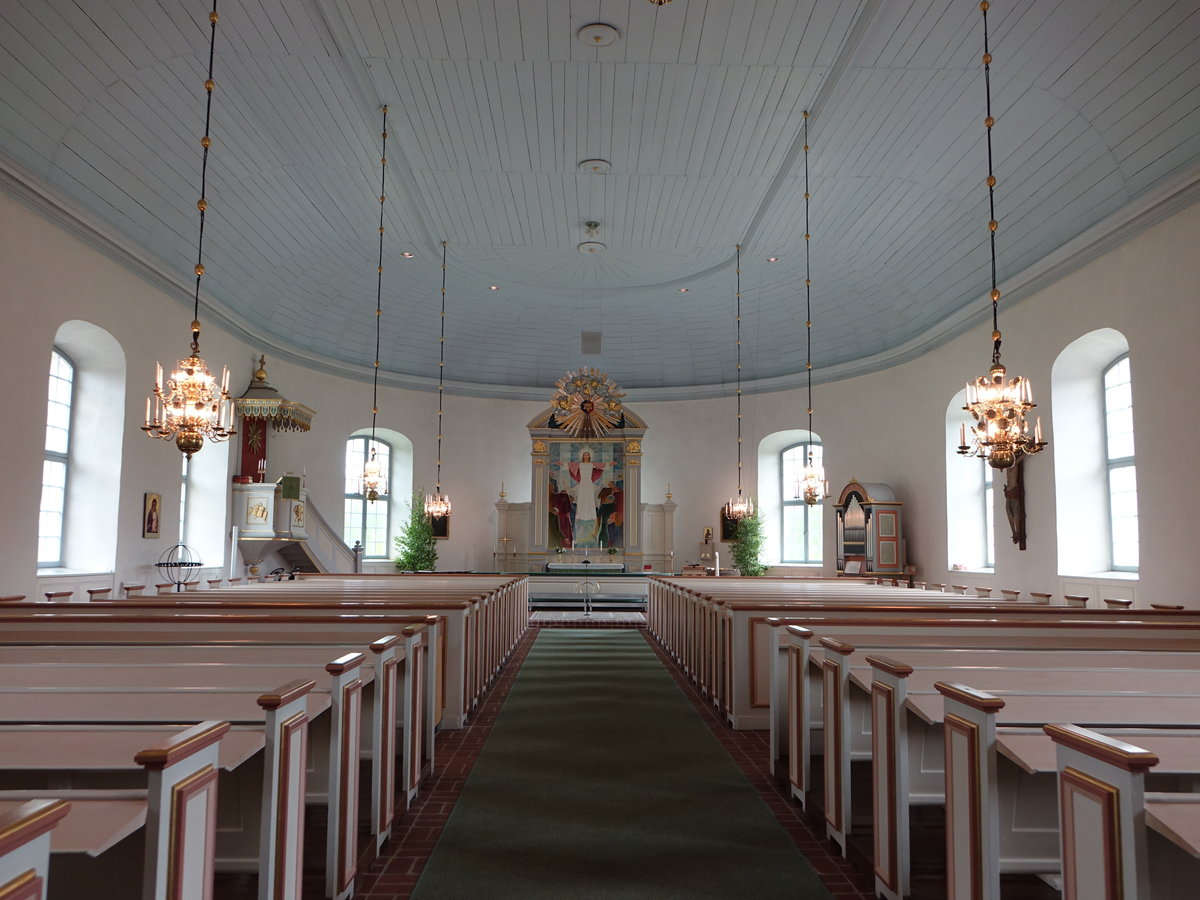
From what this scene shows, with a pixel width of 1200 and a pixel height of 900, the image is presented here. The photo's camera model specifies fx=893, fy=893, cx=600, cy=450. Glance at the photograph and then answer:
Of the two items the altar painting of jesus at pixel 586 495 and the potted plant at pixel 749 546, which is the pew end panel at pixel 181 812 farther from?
the altar painting of jesus at pixel 586 495

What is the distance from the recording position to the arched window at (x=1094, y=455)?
33.0 feet

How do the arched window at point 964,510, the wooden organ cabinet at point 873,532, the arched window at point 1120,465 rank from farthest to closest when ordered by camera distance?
1. the wooden organ cabinet at point 873,532
2. the arched window at point 964,510
3. the arched window at point 1120,465

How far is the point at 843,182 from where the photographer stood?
11.0 metres

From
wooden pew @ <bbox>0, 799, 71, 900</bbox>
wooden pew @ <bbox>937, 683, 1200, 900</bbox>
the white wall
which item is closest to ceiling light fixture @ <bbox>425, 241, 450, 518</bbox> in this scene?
the white wall

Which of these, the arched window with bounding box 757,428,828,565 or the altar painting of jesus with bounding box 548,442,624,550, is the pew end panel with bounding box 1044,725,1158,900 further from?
the altar painting of jesus with bounding box 548,442,624,550

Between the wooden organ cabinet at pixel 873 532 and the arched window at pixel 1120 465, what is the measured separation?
169 inches

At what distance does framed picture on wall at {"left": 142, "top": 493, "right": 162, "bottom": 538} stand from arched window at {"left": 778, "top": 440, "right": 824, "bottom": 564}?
1169 centimetres

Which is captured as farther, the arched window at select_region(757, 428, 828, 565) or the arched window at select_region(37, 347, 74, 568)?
the arched window at select_region(757, 428, 828, 565)

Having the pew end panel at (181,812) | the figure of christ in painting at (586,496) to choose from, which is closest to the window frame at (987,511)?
the figure of christ in painting at (586,496)

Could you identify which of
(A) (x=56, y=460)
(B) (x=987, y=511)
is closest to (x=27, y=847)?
(A) (x=56, y=460)

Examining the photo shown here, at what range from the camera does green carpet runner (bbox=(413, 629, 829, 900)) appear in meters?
3.55

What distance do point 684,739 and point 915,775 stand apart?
2.50m

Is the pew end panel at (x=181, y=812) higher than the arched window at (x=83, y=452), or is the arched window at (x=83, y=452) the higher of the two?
the arched window at (x=83, y=452)

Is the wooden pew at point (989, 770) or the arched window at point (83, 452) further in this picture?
the arched window at point (83, 452)
